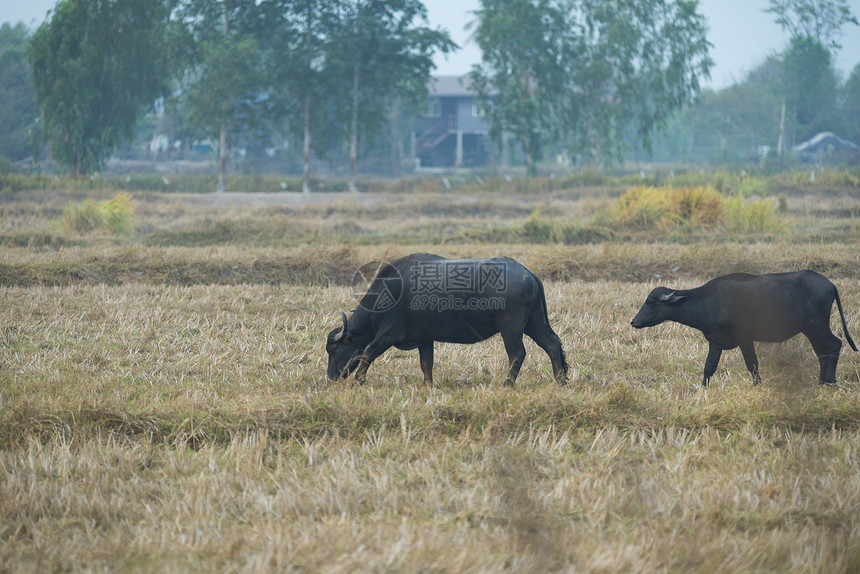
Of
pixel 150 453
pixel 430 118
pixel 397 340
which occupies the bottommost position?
pixel 150 453

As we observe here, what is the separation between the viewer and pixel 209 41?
2994 centimetres

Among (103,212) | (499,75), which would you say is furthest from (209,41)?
(103,212)

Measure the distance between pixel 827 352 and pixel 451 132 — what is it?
136 feet

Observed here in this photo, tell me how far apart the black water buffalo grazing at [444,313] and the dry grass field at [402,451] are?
0.26 meters

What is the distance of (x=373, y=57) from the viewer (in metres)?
31.6

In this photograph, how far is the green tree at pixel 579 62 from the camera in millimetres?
33781

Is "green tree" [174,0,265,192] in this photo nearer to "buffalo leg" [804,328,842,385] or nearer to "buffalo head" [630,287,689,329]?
"buffalo head" [630,287,689,329]

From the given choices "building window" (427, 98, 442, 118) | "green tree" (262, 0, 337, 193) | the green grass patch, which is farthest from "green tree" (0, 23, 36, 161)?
the green grass patch

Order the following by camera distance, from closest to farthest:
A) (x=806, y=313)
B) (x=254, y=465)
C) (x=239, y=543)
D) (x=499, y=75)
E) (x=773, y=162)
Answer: (x=239, y=543), (x=254, y=465), (x=806, y=313), (x=499, y=75), (x=773, y=162)

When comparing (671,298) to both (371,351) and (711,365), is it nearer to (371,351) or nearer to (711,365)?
(711,365)

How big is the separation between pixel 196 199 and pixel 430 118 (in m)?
24.5

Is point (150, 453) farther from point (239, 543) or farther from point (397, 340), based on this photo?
point (397, 340)

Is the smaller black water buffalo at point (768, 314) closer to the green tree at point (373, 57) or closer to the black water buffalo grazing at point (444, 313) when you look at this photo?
the black water buffalo grazing at point (444, 313)


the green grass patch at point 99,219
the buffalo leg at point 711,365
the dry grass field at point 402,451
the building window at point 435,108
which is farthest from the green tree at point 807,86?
the buffalo leg at point 711,365
